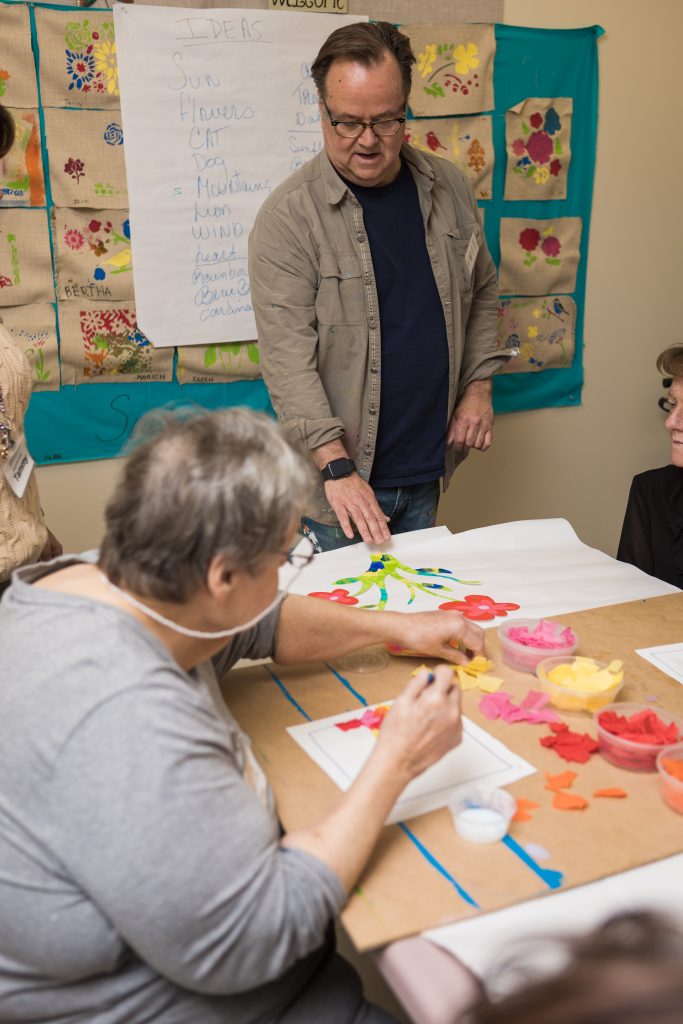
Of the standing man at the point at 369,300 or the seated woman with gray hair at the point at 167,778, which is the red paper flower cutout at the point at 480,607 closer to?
the standing man at the point at 369,300

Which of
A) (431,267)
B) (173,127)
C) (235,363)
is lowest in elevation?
(235,363)

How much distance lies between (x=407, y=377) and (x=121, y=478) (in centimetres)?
145

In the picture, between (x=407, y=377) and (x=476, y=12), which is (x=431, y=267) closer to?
(x=407, y=377)

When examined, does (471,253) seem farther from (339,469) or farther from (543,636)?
(543,636)

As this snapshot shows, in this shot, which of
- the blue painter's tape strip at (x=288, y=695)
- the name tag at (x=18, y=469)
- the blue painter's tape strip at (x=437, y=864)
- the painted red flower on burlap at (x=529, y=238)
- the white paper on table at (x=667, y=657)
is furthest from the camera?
the painted red flower on burlap at (x=529, y=238)

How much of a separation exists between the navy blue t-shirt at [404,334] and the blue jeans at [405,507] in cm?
4

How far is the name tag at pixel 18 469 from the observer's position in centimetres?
175

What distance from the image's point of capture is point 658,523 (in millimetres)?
2297

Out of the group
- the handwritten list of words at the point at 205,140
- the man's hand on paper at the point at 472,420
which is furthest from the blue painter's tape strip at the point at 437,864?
the handwritten list of words at the point at 205,140

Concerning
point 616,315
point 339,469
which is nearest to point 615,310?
point 616,315

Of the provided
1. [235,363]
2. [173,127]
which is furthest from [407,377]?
[173,127]

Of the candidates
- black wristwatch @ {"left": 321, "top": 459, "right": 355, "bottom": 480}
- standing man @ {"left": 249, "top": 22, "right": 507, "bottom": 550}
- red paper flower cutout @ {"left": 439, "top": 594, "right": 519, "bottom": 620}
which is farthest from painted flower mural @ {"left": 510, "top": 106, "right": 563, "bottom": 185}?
red paper flower cutout @ {"left": 439, "top": 594, "right": 519, "bottom": 620}

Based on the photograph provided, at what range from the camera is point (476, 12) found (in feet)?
10.4

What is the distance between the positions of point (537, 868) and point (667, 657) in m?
0.63
